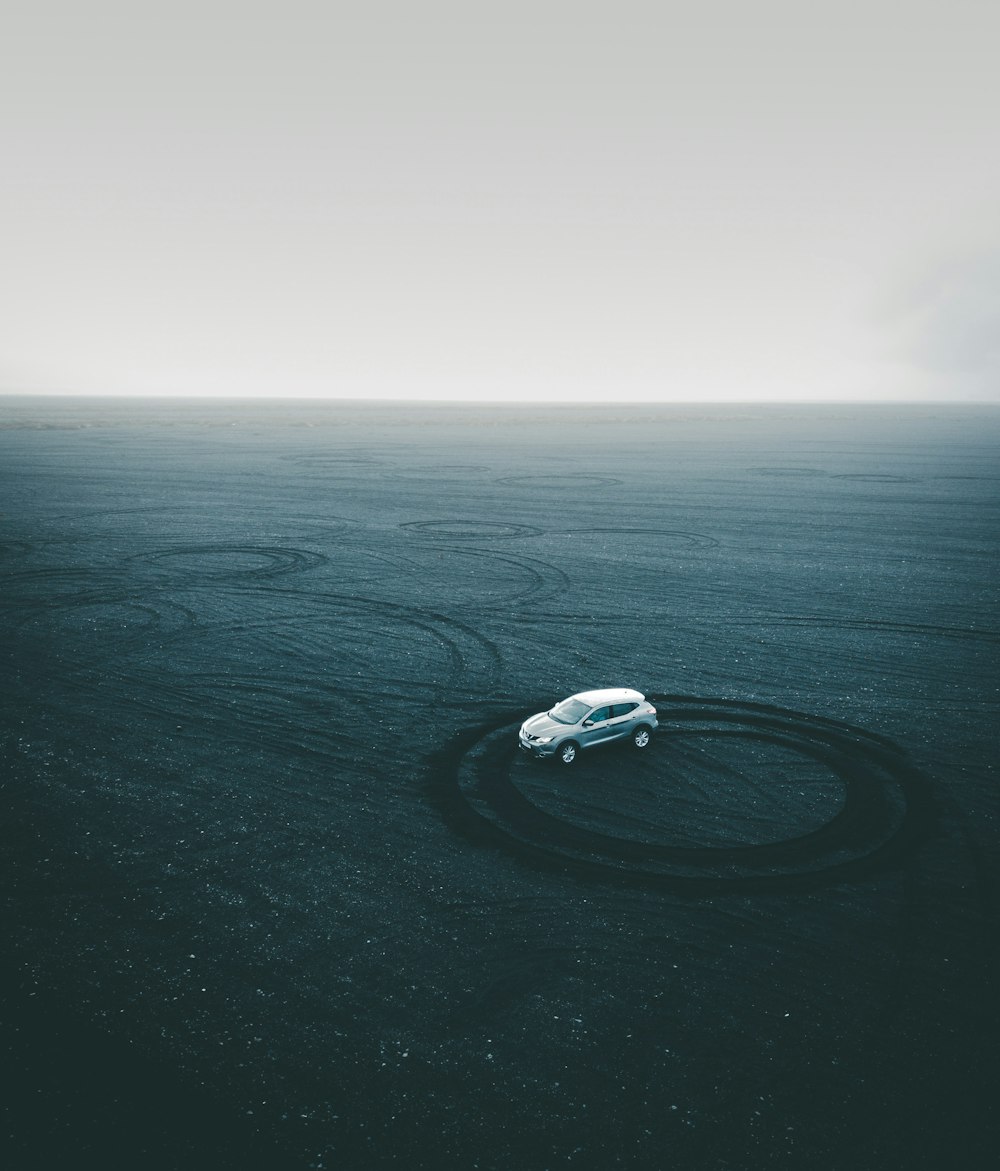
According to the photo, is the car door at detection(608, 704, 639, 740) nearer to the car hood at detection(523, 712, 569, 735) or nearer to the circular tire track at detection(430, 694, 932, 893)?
the circular tire track at detection(430, 694, 932, 893)

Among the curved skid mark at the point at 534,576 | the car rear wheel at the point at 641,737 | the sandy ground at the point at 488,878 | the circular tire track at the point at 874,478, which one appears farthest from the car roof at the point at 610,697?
the circular tire track at the point at 874,478

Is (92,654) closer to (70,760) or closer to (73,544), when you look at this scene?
(70,760)

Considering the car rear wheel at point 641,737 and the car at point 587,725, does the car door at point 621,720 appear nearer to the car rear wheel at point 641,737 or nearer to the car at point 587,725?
the car at point 587,725

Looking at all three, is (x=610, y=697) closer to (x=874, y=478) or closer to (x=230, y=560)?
(x=230, y=560)

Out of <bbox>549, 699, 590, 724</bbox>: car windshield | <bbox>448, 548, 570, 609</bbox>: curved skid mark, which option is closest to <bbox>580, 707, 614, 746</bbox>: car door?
<bbox>549, 699, 590, 724</bbox>: car windshield

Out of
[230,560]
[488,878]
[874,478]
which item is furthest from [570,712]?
[874,478]

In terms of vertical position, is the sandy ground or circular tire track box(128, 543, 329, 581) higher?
circular tire track box(128, 543, 329, 581)
